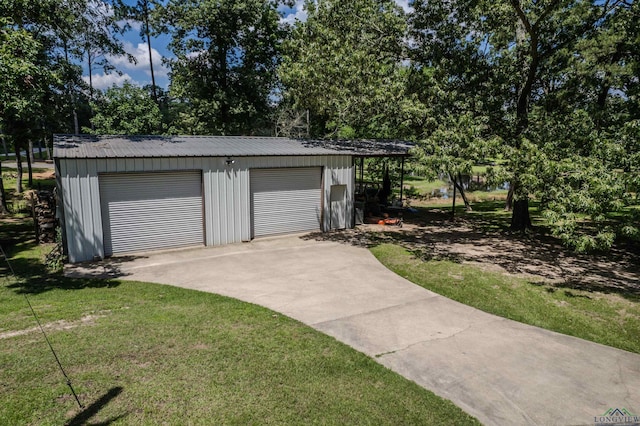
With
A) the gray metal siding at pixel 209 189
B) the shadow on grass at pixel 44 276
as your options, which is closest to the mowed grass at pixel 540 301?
the gray metal siding at pixel 209 189

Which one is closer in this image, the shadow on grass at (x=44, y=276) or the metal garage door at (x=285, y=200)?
the shadow on grass at (x=44, y=276)

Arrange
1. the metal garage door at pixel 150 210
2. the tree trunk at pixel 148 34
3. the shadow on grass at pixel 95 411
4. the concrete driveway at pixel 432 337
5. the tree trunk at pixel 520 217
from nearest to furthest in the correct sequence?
the shadow on grass at pixel 95 411 < the concrete driveway at pixel 432 337 < the metal garage door at pixel 150 210 < the tree trunk at pixel 520 217 < the tree trunk at pixel 148 34

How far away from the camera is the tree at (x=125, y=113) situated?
81.0ft

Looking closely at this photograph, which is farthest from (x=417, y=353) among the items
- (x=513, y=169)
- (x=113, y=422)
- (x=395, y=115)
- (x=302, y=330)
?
(x=395, y=115)

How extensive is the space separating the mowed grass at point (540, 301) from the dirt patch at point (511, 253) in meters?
0.57

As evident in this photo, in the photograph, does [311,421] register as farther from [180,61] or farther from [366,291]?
[180,61]

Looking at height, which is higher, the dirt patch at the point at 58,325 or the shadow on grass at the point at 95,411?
the dirt patch at the point at 58,325

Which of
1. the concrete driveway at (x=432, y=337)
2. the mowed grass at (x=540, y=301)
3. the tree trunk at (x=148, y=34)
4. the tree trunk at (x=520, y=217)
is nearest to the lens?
the concrete driveway at (x=432, y=337)

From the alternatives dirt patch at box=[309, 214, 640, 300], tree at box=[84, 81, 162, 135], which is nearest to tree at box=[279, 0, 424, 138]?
dirt patch at box=[309, 214, 640, 300]

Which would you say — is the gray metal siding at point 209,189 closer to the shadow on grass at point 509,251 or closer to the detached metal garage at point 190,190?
the detached metal garage at point 190,190

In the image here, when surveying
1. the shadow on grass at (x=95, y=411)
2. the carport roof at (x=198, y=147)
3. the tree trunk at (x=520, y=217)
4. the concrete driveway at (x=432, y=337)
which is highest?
the carport roof at (x=198, y=147)

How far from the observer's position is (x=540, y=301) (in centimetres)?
852

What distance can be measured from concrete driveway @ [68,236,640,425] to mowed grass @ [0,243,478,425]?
0.46 metres

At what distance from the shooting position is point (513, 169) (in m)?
10.5
